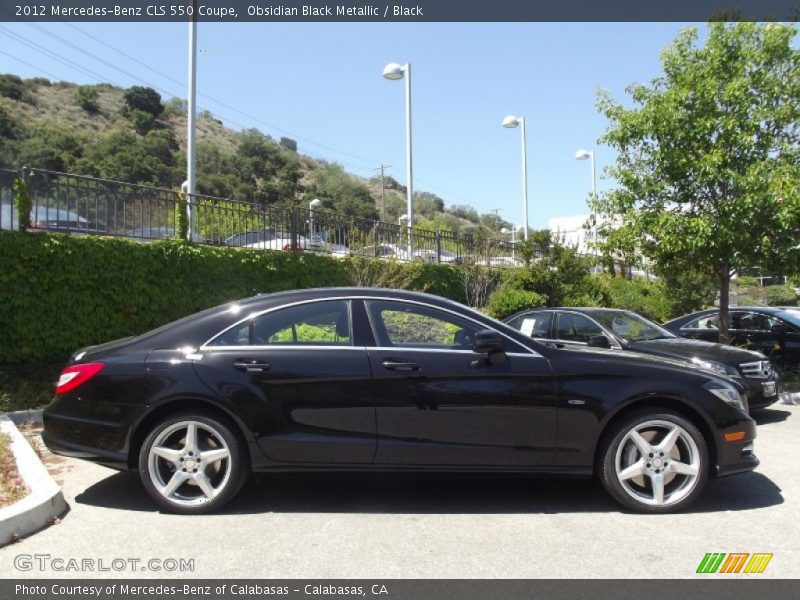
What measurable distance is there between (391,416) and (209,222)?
6.98 metres

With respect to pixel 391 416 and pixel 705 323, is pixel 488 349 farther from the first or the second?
A: pixel 705 323

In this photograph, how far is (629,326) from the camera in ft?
29.3

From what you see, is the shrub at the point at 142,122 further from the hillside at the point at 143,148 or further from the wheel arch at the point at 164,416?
the wheel arch at the point at 164,416

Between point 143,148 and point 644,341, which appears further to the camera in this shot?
point 143,148

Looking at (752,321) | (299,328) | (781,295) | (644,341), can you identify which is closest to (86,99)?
(781,295)

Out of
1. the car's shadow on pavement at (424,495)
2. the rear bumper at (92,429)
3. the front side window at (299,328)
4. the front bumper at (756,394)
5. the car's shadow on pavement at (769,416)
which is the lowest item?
the car's shadow on pavement at (769,416)

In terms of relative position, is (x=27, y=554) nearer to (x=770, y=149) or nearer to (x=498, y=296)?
(x=770, y=149)

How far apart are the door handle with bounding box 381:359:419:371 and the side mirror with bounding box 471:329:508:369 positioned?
42 cm

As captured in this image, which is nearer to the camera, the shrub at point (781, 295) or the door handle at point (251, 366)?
the door handle at point (251, 366)

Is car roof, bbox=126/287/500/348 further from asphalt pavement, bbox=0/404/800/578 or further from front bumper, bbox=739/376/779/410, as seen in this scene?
front bumper, bbox=739/376/779/410

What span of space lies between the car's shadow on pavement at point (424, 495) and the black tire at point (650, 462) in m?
0.19

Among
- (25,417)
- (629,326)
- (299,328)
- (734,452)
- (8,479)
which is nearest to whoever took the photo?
(734,452)

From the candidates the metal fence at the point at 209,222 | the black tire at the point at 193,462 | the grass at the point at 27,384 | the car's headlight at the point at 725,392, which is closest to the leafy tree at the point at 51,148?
the metal fence at the point at 209,222

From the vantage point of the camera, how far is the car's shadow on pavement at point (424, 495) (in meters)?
4.75
